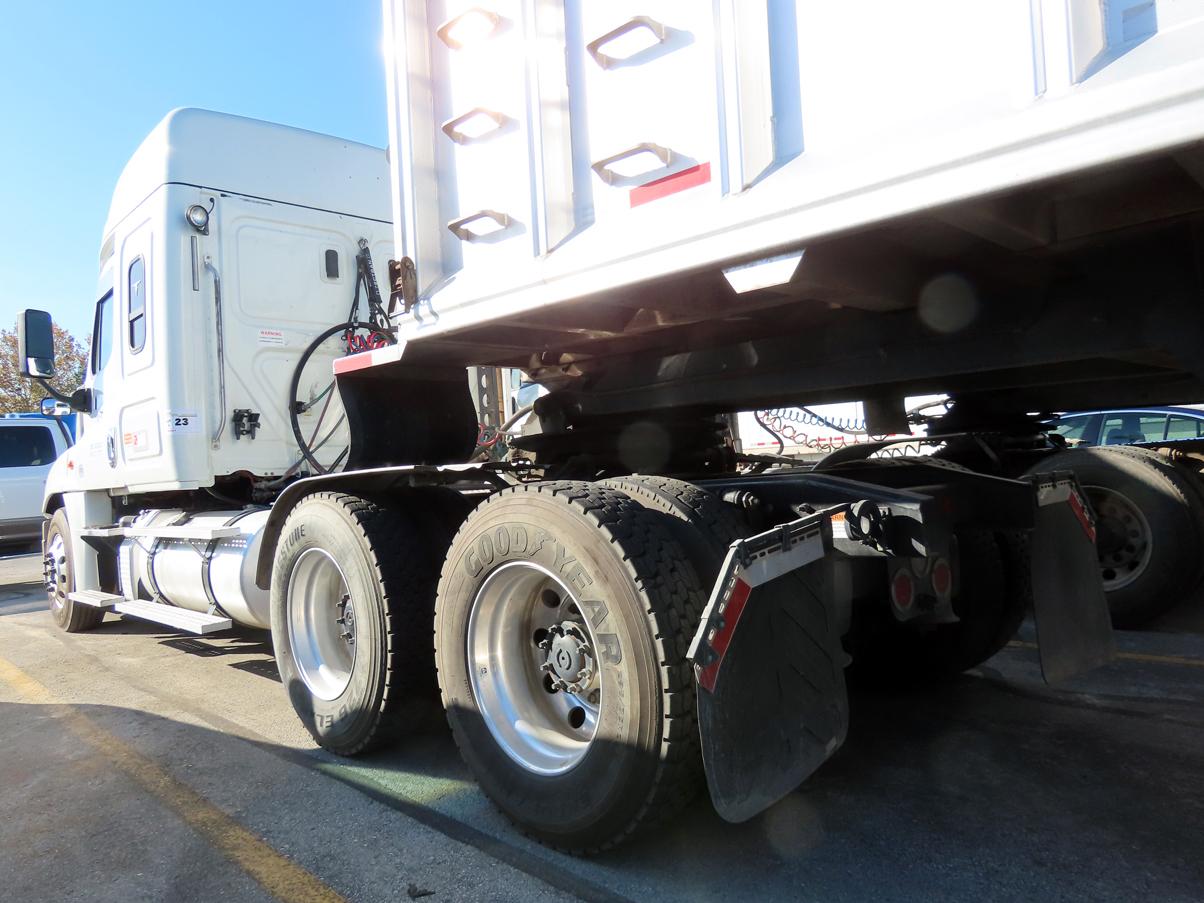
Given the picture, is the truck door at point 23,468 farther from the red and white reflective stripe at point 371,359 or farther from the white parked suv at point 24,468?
the red and white reflective stripe at point 371,359

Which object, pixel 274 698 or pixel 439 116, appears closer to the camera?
pixel 439 116

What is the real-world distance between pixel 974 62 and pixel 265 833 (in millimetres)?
3361

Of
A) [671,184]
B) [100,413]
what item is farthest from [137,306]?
[671,184]

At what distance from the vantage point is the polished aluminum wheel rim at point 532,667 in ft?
9.78

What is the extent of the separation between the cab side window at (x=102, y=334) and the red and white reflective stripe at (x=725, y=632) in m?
6.06

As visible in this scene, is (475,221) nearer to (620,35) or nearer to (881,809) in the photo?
(620,35)

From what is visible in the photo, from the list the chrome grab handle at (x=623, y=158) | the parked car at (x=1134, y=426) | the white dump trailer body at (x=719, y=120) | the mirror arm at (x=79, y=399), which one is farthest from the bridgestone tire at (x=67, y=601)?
the parked car at (x=1134, y=426)

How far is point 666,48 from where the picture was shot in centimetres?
246

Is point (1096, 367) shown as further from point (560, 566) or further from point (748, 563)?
point (560, 566)

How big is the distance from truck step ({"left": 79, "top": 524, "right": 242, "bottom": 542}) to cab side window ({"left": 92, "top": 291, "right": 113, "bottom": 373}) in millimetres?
1321

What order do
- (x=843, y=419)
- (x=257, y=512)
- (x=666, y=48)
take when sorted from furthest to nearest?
(x=843, y=419) < (x=257, y=512) < (x=666, y=48)

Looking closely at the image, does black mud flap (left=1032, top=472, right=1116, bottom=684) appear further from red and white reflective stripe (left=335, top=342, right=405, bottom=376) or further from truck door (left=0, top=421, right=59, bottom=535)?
truck door (left=0, top=421, right=59, bottom=535)

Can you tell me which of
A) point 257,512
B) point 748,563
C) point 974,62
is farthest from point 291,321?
point 974,62

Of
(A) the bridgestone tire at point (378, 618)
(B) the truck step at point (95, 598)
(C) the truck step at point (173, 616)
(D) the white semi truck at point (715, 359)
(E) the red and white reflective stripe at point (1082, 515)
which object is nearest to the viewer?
(D) the white semi truck at point (715, 359)
